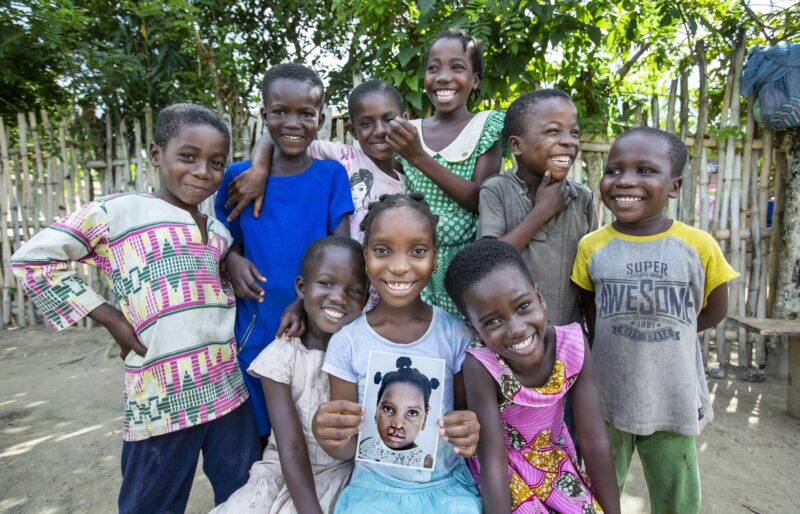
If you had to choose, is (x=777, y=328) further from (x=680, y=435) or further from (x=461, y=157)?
(x=461, y=157)

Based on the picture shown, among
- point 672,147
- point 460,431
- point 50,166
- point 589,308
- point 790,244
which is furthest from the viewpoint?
point 50,166

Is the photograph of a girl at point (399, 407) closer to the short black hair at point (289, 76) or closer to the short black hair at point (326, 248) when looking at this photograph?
the short black hair at point (326, 248)

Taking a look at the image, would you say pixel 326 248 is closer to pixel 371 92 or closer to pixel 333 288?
pixel 333 288

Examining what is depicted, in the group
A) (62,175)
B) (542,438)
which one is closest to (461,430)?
(542,438)

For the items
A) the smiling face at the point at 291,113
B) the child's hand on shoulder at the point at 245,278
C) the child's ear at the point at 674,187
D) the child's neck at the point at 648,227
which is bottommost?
the child's hand on shoulder at the point at 245,278

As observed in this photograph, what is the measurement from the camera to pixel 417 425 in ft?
5.15

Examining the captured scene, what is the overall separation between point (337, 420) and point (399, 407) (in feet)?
0.69

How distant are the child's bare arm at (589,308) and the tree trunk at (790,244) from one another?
3.56 metres

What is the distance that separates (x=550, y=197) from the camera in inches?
73.3

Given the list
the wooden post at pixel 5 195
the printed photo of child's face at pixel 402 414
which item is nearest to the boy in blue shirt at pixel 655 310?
the printed photo of child's face at pixel 402 414

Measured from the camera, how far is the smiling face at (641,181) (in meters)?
1.85

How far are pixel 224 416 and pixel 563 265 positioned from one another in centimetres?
145

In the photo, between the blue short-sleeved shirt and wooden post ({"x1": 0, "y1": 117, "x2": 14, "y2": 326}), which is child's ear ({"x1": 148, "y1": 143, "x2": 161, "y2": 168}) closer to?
the blue short-sleeved shirt

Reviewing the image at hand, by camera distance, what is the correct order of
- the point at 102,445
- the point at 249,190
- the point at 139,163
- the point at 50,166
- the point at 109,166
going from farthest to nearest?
the point at 50,166, the point at 109,166, the point at 139,163, the point at 102,445, the point at 249,190
